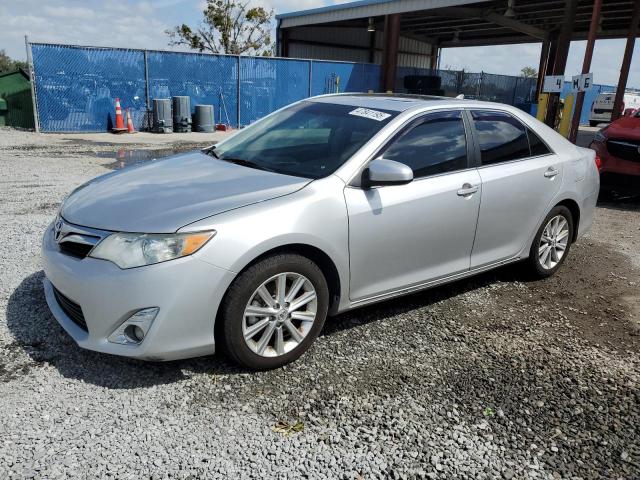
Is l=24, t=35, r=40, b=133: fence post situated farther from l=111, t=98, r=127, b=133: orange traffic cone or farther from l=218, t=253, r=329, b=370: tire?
l=218, t=253, r=329, b=370: tire

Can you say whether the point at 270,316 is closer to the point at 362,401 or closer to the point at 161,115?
the point at 362,401

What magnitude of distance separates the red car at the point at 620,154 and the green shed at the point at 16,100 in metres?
14.7

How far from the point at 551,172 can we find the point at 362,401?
2833 millimetres

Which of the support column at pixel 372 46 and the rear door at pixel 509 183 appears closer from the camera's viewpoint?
the rear door at pixel 509 183

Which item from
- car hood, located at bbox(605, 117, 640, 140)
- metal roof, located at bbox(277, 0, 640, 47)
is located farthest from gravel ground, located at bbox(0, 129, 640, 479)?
metal roof, located at bbox(277, 0, 640, 47)

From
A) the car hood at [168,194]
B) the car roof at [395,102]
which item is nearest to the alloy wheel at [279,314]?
the car hood at [168,194]

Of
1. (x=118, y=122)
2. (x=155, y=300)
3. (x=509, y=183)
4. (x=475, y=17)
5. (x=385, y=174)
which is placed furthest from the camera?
(x=475, y=17)

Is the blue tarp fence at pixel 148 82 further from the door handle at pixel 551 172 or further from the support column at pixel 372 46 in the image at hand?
the door handle at pixel 551 172

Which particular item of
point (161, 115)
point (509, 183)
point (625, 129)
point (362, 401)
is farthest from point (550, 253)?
point (161, 115)

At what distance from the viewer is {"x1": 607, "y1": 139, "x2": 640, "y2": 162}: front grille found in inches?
314

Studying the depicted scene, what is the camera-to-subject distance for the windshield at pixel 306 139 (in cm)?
361

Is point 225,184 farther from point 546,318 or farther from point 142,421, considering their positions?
point 546,318

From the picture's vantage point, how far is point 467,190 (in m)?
3.92

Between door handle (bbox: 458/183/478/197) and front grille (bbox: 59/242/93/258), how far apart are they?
2.48 metres
